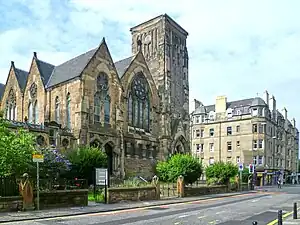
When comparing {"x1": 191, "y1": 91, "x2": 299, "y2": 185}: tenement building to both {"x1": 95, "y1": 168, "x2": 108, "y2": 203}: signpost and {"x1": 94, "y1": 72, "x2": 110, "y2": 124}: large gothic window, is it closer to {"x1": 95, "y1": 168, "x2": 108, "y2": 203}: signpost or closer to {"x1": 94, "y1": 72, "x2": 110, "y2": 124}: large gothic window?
{"x1": 94, "y1": 72, "x2": 110, "y2": 124}: large gothic window

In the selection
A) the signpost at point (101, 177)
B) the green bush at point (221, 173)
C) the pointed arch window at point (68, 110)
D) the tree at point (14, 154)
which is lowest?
the green bush at point (221, 173)

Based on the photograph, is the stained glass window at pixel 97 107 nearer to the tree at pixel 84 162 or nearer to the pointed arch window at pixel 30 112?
the pointed arch window at pixel 30 112

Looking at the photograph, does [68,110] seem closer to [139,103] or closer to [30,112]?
[30,112]

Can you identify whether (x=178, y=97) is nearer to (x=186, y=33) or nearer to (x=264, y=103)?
(x=186, y=33)

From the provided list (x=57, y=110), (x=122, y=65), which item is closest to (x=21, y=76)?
(x=57, y=110)

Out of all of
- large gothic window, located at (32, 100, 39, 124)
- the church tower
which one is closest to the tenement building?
the church tower

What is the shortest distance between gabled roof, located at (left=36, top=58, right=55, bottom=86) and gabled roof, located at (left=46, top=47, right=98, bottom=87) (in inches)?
18.1

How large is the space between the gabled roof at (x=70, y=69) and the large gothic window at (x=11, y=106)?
644cm

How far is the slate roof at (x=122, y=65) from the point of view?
158 ft

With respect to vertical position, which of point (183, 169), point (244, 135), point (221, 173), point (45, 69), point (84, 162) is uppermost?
point (45, 69)

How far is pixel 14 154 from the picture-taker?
67.5 ft

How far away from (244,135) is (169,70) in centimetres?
2457

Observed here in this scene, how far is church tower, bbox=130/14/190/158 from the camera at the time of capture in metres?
53.4

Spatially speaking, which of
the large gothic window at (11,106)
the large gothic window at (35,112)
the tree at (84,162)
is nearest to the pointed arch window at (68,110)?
the large gothic window at (35,112)
